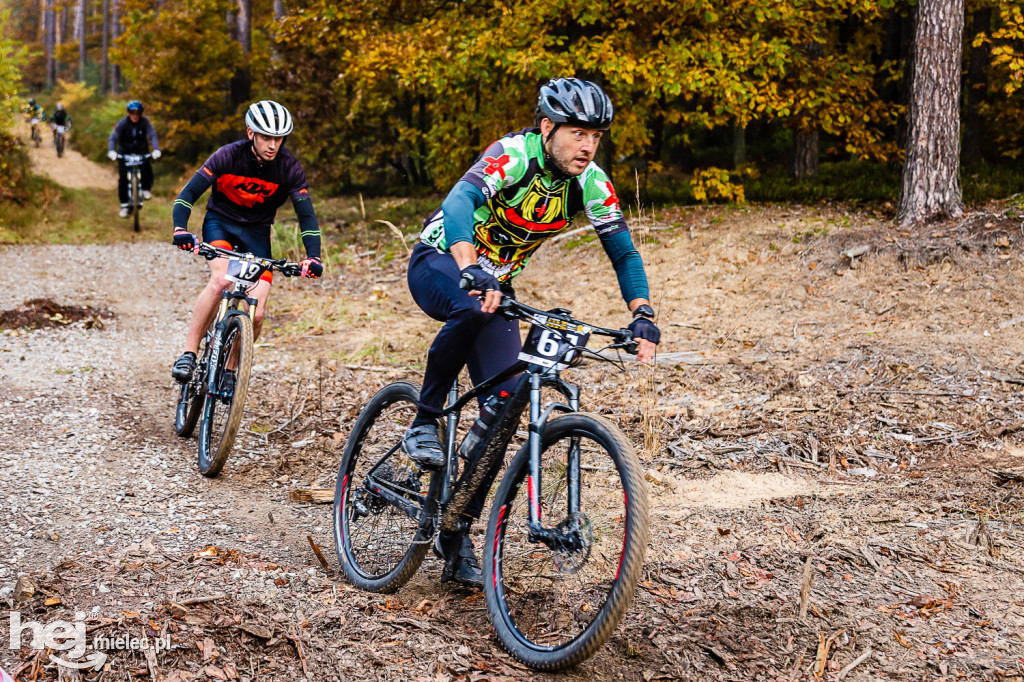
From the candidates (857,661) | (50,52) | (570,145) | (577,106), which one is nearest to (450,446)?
(570,145)

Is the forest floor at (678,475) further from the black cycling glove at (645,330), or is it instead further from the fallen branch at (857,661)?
the black cycling glove at (645,330)

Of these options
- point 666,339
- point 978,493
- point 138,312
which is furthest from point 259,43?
point 978,493

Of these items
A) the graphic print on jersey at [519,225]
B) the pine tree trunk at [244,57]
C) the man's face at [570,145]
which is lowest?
the graphic print on jersey at [519,225]

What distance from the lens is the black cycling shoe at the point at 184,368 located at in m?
5.91

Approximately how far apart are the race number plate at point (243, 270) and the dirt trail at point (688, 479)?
4.22ft

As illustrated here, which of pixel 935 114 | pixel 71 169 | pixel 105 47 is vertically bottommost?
pixel 71 169

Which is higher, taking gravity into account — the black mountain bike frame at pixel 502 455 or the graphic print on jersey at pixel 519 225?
Answer: the graphic print on jersey at pixel 519 225

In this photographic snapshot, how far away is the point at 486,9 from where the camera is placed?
1265 cm

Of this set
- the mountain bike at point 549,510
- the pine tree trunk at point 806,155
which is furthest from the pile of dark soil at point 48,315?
the pine tree trunk at point 806,155

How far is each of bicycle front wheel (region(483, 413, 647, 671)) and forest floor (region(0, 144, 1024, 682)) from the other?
16 cm

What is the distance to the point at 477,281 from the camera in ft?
10.1

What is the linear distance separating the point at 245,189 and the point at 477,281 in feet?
11.2

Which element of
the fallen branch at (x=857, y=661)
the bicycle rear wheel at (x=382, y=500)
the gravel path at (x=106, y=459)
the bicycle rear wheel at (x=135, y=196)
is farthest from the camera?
the bicycle rear wheel at (x=135, y=196)

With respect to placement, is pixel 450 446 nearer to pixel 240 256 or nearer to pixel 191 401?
pixel 240 256
